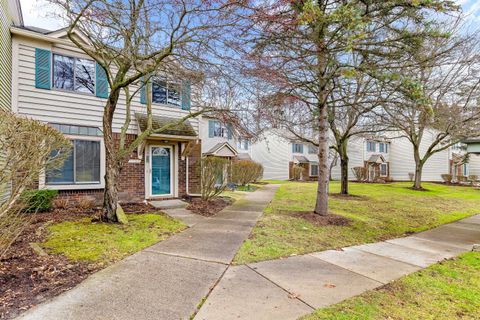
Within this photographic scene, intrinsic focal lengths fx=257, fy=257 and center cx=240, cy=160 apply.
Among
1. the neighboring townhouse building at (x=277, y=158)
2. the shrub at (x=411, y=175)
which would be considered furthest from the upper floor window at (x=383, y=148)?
the neighboring townhouse building at (x=277, y=158)

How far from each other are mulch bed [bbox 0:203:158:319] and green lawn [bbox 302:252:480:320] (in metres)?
3.19

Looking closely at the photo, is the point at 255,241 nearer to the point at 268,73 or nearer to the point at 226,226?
the point at 226,226

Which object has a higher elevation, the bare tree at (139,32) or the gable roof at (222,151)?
the bare tree at (139,32)

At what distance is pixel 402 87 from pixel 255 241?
5202 millimetres

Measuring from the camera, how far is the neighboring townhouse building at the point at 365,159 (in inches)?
1176

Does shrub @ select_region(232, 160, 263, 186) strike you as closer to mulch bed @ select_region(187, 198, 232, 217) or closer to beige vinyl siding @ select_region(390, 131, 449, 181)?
mulch bed @ select_region(187, 198, 232, 217)

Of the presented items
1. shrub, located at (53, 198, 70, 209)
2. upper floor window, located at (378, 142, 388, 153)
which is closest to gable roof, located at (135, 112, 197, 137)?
shrub, located at (53, 198, 70, 209)

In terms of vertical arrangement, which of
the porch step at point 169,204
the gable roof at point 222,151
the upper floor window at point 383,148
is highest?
the upper floor window at point 383,148

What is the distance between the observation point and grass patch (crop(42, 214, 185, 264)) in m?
4.61

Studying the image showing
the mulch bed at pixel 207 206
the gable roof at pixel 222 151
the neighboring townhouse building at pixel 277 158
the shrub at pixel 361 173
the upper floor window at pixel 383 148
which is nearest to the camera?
the mulch bed at pixel 207 206

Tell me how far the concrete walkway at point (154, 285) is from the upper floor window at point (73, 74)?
6.73 meters

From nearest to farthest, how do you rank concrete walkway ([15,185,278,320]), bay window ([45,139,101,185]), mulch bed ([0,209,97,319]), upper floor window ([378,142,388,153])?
1. concrete walkway ([15,185,278,320])
2. mulch bed ([0,209,97,319])
3. bay window ([45,139,101,185])
4. upper floor window ([378,142,388,153])

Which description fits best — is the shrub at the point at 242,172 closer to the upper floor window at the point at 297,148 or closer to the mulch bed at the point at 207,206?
the mulch bed at the point at 207,206

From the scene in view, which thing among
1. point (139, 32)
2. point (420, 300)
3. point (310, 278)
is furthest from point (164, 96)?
point (420, 300)
